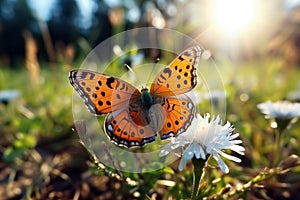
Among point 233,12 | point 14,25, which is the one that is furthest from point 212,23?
point 14,25

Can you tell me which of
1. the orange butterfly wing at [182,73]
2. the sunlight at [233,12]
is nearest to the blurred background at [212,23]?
the sunlight at [233,12]

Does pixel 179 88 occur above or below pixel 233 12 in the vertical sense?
below

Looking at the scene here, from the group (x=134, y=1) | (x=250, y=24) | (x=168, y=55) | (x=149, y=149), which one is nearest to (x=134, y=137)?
(x=149, y=149)

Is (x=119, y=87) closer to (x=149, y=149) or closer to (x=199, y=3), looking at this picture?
(x=149, y=149)

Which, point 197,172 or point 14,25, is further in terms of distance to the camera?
point 14,25

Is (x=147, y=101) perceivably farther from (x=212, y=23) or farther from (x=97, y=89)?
(x=212, y=23)

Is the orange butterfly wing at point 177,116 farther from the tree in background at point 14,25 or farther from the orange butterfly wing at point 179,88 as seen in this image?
the tree in background at point 14,25

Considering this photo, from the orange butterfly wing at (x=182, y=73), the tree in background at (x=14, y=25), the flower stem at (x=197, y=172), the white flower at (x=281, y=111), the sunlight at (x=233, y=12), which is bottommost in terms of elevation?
the flower stem at (x=197, y=172)

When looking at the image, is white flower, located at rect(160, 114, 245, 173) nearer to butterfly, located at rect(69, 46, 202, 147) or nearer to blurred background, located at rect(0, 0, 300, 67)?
butterfly, located at rect(69, 46, 202, 147)
